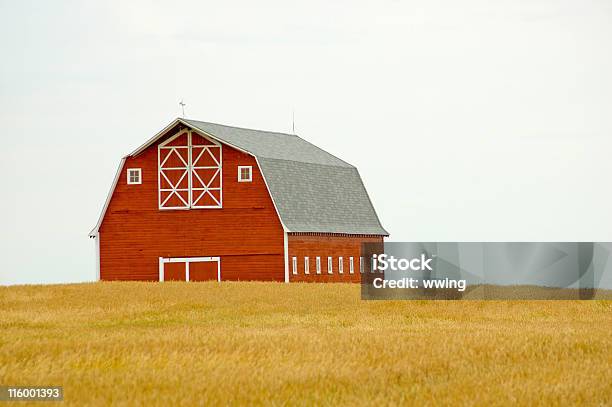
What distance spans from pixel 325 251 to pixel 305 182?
3.42 meters

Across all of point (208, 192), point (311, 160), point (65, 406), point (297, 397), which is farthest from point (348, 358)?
point (311, 160)

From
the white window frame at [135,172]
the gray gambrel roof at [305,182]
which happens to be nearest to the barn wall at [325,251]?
the gray gambrel roof at [305,182]

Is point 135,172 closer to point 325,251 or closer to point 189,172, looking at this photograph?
point 189,172

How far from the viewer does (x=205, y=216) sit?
5419cm

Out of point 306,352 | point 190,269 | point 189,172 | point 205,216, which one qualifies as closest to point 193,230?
point 205,216

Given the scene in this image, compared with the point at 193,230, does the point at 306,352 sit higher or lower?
lower

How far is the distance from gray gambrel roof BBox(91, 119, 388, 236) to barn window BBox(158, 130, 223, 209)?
678mm

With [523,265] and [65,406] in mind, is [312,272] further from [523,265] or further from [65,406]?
[65,406]

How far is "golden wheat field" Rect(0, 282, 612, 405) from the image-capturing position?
679 inches

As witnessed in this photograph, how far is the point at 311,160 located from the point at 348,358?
39.4 metres

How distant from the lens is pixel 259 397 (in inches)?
652

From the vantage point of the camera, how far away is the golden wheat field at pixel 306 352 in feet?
56.6

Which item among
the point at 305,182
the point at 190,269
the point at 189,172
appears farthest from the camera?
the point at 305,182

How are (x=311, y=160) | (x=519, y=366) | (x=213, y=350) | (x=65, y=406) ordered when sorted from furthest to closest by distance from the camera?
1. (x=311, y=160)
2. (x=213, y=350)
3. (x=519, y=366)
4. (x=65, y=406)
